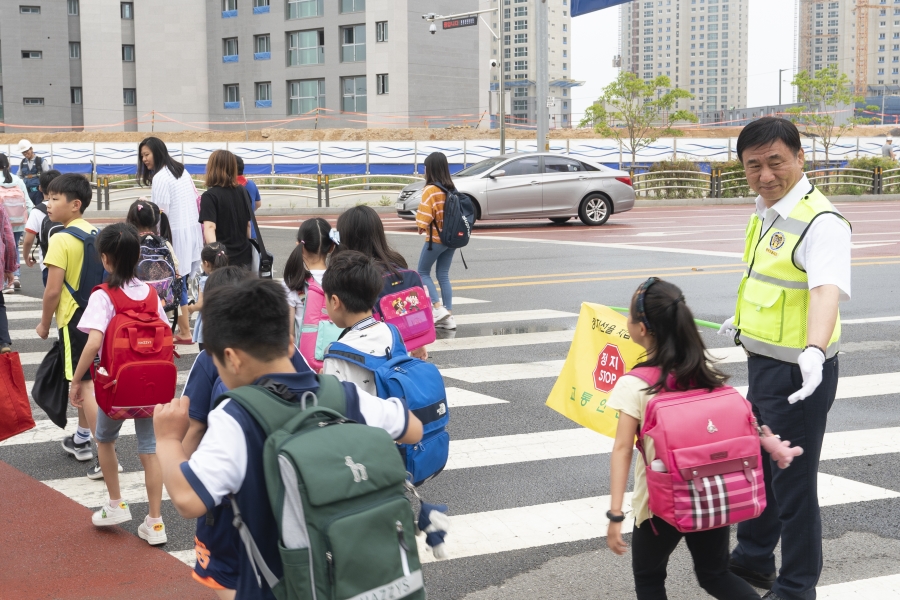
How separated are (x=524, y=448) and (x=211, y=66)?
59914mm

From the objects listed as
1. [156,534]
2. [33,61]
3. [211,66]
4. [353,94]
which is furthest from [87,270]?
[33,61]

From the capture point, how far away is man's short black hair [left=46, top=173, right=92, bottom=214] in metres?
5.39

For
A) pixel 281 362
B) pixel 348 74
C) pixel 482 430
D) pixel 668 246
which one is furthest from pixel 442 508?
pixel 348 74

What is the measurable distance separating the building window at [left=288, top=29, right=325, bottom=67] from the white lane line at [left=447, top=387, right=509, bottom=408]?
53.5 m

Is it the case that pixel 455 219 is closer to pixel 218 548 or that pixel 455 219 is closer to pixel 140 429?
pixel 140 429

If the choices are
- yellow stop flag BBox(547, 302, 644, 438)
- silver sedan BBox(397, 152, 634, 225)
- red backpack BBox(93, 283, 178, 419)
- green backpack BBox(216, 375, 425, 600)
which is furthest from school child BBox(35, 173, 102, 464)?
silver sedan BBox(397, 152, 634, 225)

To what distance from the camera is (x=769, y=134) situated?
3605mm

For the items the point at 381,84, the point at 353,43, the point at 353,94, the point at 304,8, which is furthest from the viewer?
the point at 304,8

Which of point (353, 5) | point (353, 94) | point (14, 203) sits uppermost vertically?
point (353, 5)

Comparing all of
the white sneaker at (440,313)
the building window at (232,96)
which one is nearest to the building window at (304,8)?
the building window at (232,96)

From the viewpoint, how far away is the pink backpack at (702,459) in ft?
9.65

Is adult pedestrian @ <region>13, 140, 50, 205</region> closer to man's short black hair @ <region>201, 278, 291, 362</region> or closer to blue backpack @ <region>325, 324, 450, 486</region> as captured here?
blue backpack @ <region>325, 324, 450, 486</region>

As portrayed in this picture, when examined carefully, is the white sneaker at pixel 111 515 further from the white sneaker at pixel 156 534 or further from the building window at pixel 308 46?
the building window at pixel 308 46

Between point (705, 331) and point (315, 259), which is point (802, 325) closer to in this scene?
point (315, 259)
